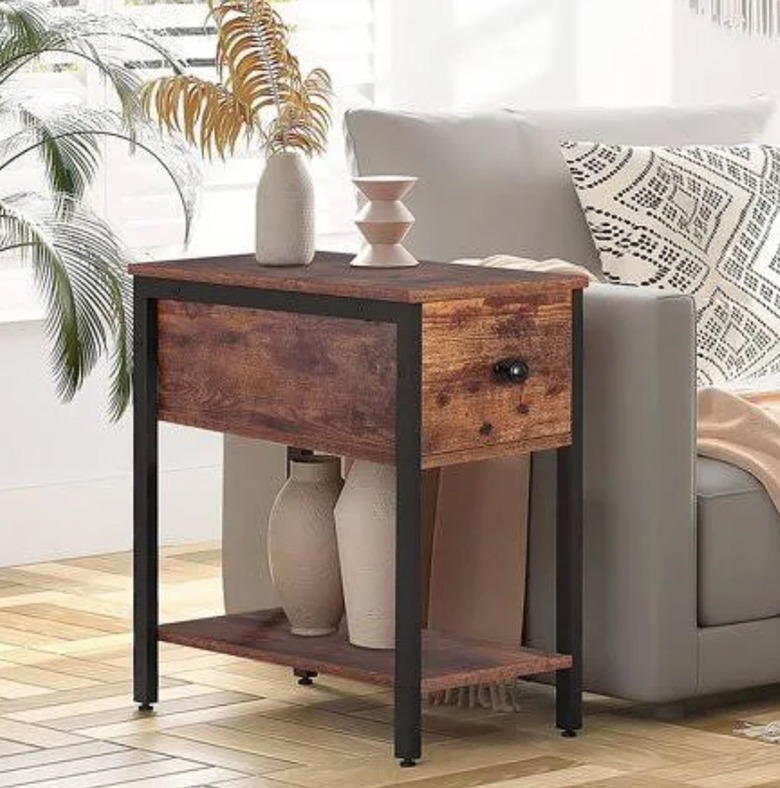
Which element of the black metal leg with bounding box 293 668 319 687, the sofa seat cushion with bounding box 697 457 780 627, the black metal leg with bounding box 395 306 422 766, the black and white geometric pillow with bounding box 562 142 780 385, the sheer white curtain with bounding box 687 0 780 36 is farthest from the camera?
the sheer white curtain with bounding box 687 0 780 36

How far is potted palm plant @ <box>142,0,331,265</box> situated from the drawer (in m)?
0.38

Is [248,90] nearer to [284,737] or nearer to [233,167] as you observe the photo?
[284,737]

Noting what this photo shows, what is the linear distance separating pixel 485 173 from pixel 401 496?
1.02 meters

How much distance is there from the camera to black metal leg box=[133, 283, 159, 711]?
3629 mm

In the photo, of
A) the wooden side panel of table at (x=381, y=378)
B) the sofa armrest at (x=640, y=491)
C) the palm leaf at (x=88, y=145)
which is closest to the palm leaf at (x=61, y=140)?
the palm leaf at (x=88, y=145)

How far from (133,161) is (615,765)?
223 cm

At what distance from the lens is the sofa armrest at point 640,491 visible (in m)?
3.43

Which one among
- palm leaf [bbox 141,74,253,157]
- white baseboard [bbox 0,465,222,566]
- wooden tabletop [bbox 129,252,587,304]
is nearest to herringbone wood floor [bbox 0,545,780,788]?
wooden tabletop [bbox 129,252,587,304]

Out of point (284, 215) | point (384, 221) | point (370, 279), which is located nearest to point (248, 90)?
point (284, 215)

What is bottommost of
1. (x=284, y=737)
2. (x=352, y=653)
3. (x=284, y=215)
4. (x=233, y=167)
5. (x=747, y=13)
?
(x=284, y=737)

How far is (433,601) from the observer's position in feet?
12.1

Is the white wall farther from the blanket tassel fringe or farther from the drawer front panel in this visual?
the blanket tassel fringe

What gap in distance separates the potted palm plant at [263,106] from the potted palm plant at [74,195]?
0.60 meters

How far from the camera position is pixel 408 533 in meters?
3.22
